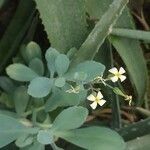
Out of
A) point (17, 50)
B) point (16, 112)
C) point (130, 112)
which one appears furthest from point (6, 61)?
point (130, 112)

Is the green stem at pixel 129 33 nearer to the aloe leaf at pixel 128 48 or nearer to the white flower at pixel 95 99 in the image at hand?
the aloe leaf at pixel 128 48

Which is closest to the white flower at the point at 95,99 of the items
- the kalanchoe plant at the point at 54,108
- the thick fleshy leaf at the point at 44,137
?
the kalanchoe plant at the point at 54,108

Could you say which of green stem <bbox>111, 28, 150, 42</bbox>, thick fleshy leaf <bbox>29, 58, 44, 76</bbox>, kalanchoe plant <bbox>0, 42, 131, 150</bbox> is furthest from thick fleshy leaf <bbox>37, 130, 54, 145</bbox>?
green stem <bbox>111, 28, 150, 42</bbox>

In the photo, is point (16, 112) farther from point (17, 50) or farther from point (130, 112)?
point (130, 112)

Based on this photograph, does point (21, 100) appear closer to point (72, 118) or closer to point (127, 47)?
point (72, 118)

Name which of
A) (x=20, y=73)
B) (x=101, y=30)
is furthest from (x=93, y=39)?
(x=20, y=73)

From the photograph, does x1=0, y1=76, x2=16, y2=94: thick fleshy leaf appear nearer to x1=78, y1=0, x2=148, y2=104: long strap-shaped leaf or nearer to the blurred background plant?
the blurred background plant
